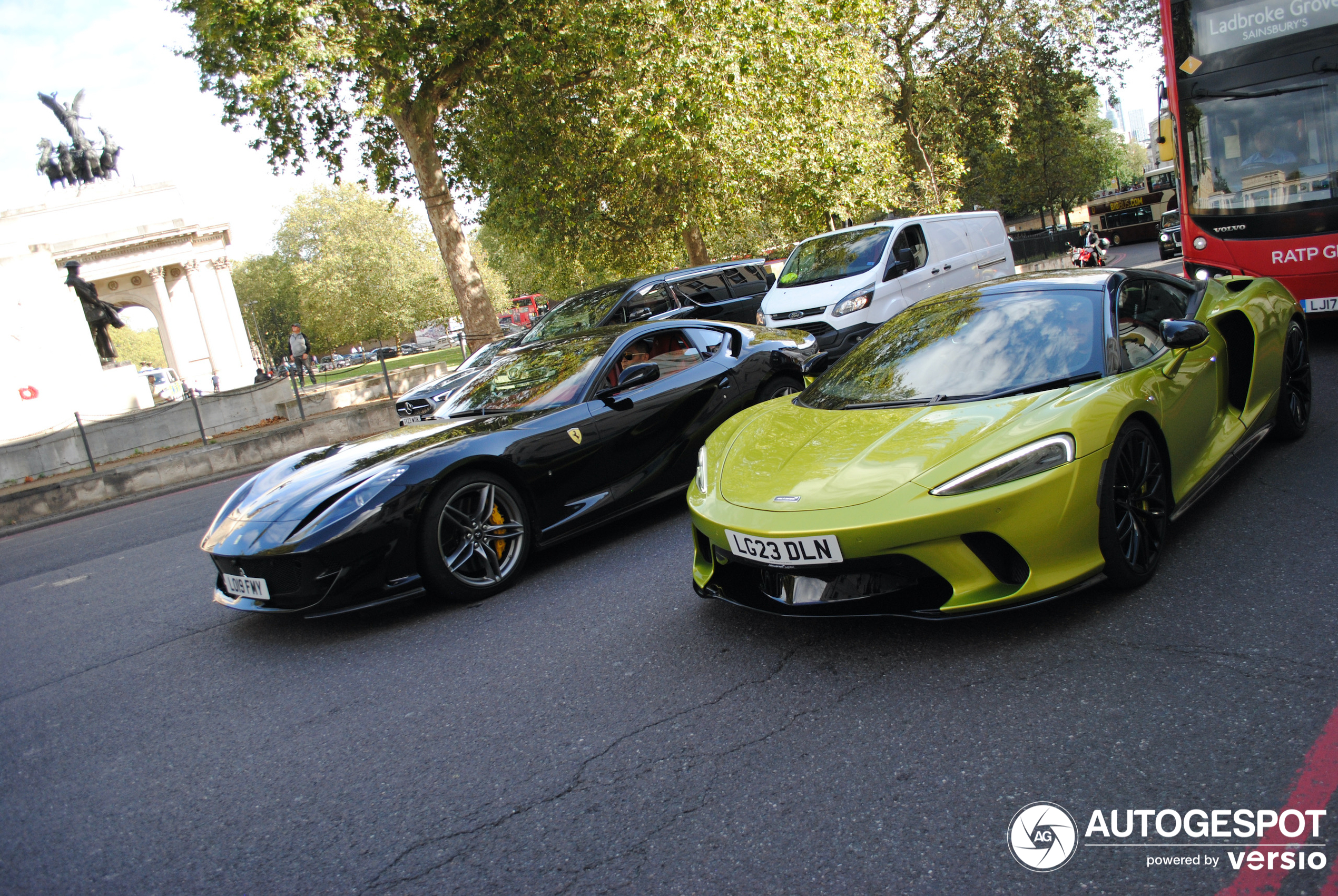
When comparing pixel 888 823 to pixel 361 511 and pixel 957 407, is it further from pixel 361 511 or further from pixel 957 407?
pixel 361 511

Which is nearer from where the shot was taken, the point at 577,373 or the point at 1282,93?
the point at 577,373

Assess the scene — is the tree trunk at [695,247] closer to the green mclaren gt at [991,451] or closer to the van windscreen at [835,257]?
the van windscreen at [835,257]

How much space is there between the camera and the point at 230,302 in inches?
1793

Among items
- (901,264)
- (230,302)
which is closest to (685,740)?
(901,264)

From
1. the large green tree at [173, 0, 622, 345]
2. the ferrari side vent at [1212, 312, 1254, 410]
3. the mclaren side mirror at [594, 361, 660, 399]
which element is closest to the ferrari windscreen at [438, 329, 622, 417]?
the mclaren side mirror at [594, 361, 660, 399]

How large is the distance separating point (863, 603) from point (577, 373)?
303 cm

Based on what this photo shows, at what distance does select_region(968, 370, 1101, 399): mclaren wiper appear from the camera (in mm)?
3771

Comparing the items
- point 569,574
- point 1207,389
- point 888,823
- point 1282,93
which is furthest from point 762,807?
point 1282,93

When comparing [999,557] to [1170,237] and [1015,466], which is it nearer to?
[1015,466]

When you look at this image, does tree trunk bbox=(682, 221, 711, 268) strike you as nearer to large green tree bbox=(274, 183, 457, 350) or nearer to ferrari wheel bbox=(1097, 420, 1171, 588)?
ferrari wheel bbox=(1097, 420, 1171, 588)

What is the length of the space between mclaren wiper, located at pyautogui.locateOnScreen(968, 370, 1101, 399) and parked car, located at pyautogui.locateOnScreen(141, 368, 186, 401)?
1153 inches

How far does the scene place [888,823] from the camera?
2.47 metres

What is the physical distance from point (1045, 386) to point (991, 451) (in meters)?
0.65

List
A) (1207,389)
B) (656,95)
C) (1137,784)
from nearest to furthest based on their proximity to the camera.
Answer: (1137,784) → (1207,389) → (656,95)
